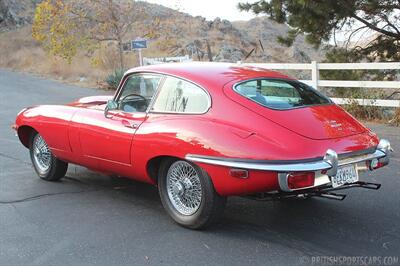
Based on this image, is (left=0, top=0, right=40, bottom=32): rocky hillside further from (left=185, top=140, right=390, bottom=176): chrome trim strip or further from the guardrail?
(left=185, top=140, right=390, bottom=176): chrome trim strip

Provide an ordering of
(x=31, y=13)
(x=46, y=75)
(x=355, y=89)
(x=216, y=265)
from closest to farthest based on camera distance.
A: 1. (x=216, y=265)
2. (x=355, y=89)
3. (x=46, y=75)
4. (x=31, y=13)

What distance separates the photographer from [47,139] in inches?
241

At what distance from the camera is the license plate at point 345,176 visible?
421cm

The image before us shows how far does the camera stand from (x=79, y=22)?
67.7ft

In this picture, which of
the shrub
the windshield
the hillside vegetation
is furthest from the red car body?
the hillside vegetation

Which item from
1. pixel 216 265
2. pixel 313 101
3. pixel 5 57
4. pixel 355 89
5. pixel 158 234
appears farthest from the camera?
pixel 5 57

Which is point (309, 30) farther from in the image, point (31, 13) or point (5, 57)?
point (31, 13)

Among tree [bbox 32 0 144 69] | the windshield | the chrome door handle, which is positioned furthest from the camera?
tree [bbox 32 0 144 69]

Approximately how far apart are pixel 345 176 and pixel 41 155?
3918 mm

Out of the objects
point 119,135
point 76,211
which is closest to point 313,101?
point 119,135

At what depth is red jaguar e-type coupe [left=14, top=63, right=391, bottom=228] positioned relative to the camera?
412 centimetres

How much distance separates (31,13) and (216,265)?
43741 millimetres

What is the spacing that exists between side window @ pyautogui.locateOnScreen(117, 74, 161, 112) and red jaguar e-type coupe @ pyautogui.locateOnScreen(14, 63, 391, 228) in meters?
0.01

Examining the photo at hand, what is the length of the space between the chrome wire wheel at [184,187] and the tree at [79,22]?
16462 mm
